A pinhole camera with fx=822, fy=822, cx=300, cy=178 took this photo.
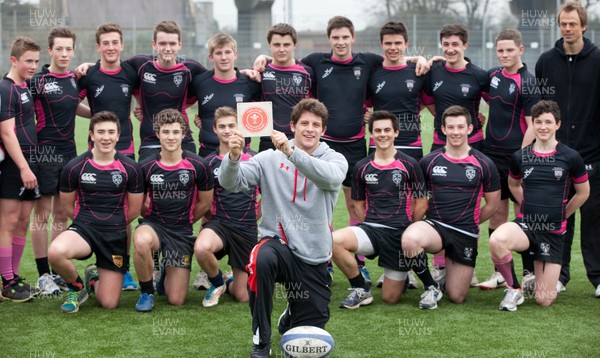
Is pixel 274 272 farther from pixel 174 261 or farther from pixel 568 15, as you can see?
pixel 568 15

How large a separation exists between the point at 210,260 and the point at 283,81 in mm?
1837

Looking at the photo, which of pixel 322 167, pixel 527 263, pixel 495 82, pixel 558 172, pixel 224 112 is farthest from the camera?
pixel 495 82

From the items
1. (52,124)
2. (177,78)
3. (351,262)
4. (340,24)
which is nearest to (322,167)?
(351,262)

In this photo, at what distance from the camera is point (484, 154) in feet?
22.4

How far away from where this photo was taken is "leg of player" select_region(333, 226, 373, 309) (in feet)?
19.8

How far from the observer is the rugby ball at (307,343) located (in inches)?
186

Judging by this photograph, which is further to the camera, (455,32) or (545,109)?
(455,32)

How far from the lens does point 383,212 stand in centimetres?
629

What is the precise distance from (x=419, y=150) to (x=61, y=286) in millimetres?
3197

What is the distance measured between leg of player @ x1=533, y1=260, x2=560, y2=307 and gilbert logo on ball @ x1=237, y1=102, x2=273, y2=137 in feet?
8.60

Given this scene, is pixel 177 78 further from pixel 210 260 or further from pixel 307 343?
pixel 307 343

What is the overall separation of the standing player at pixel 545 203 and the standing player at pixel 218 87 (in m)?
2.42

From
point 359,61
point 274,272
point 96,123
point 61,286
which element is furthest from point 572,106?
point 61,286

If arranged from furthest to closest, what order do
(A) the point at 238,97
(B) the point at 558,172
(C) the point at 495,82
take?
(A) the point at 238,97 → (C) the point at 495,82 → (B) the point at 558,172
